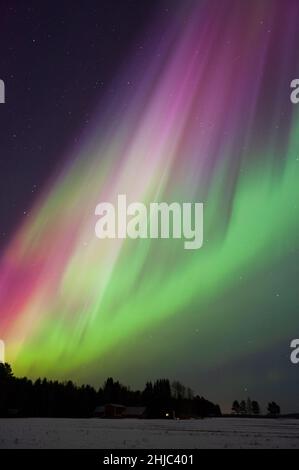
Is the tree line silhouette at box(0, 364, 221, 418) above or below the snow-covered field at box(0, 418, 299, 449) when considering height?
above

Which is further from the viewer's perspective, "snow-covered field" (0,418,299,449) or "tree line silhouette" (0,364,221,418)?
"tree line silhouette" (0,364,221,418)

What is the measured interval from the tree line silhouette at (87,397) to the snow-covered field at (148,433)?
0.77ft

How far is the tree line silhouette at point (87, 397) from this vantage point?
413 inches

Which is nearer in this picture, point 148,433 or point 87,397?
point 148,433

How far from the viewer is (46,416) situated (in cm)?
1186

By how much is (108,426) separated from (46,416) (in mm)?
2077

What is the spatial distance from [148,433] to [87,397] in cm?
244

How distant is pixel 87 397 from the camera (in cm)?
1148

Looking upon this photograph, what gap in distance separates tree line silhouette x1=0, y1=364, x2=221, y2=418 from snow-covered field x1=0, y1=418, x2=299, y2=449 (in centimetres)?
23

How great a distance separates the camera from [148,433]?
9.23 m

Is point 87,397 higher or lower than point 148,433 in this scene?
higher

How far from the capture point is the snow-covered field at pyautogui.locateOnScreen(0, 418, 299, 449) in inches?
317

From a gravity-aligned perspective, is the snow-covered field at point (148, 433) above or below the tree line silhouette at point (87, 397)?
below
